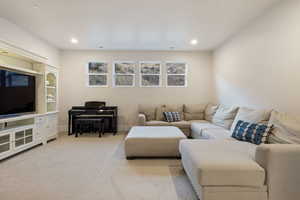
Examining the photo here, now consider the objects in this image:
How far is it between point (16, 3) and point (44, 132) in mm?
2670

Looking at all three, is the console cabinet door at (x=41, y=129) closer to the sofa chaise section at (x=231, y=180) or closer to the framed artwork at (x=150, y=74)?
the framed artwork at (x=150, y=74)

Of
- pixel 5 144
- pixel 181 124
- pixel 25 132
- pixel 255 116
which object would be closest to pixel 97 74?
pixel 25 132

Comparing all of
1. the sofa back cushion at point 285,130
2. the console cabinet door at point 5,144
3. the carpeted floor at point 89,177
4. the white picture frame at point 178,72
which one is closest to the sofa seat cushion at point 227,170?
the carpeted floor at point 89,177

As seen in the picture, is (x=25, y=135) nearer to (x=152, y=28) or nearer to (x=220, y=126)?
(x=152, y=28)

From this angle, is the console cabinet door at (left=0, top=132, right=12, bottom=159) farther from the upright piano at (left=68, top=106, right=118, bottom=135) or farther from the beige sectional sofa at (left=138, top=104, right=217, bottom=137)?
the beige sectional sofa at (left=138, top=104, right=217, bottom=137)

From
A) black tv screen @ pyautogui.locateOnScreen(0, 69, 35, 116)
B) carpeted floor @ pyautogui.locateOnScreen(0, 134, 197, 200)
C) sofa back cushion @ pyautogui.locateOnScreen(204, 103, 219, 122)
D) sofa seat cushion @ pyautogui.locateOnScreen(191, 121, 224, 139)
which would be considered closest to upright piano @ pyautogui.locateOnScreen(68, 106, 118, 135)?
black tv screen @ pyautogui.locateOnScreen(0, 69, 35, 116)

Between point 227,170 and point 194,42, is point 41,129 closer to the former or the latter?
point 227,170

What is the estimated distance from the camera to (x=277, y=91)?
9.51 ft

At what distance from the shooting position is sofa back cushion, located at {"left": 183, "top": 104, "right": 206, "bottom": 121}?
5.23m

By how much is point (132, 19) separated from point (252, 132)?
9.29 ft

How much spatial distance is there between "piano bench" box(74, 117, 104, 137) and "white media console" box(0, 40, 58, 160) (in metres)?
0.59

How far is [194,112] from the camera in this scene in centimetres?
525

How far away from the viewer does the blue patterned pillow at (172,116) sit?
4.86 m

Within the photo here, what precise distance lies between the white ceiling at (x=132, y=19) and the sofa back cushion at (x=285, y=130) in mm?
1848
